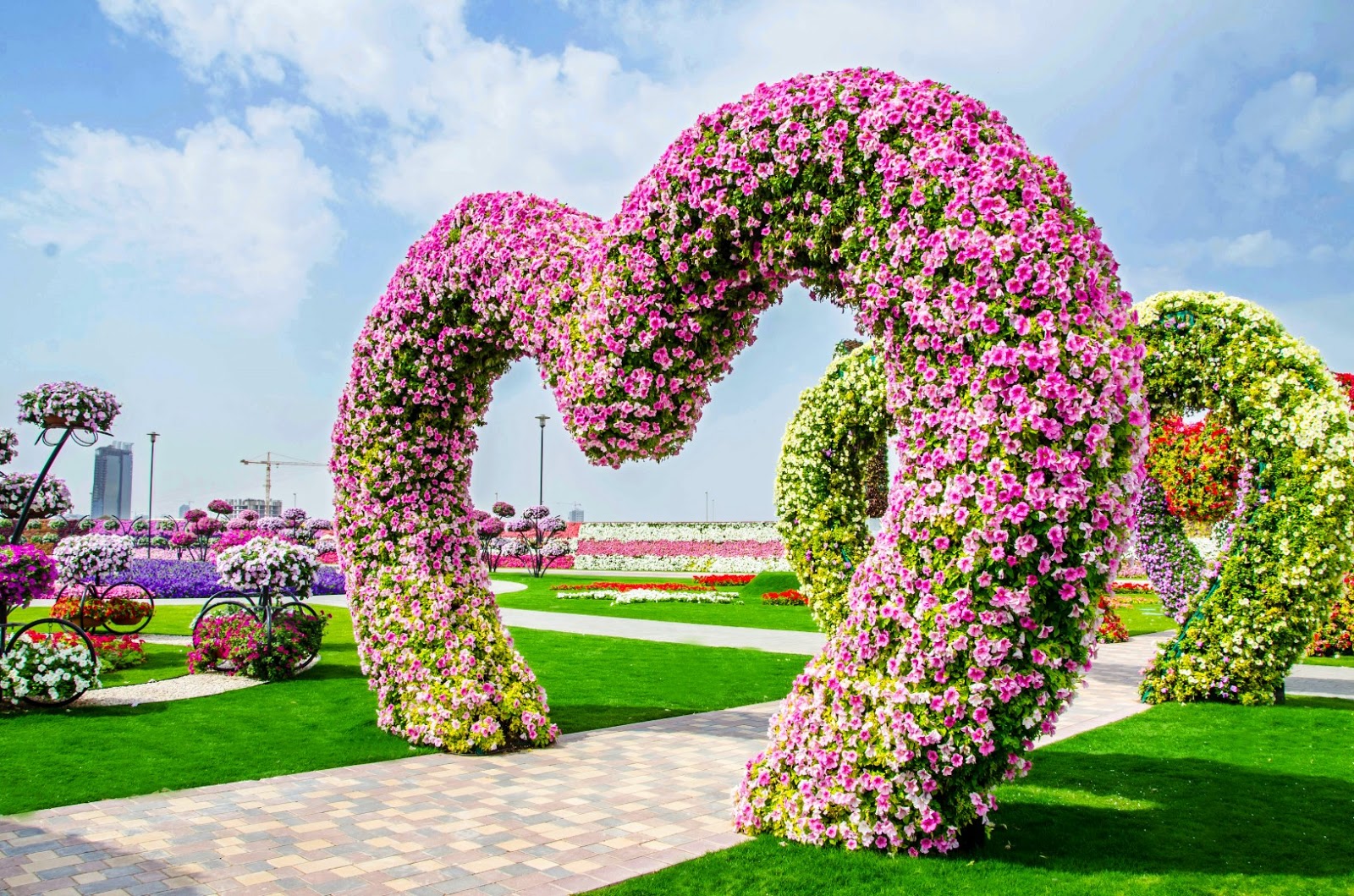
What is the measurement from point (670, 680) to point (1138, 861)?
20.8ft

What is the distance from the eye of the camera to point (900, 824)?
14.6 feet

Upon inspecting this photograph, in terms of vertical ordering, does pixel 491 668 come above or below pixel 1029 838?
above

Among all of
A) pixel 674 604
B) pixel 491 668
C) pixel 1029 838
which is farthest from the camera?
pixel 674 604

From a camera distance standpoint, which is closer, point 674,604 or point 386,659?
point 386,659

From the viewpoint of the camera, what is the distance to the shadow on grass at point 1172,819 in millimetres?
4723

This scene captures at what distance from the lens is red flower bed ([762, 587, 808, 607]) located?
71.2ft

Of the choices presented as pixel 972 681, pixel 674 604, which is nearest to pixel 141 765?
pixel 972 681

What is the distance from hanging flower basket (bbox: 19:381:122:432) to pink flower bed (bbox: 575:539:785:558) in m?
24.6

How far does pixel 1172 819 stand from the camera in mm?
5527

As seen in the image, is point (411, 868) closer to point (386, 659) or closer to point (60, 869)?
point (60, 869)

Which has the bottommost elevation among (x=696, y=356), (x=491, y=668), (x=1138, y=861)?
(x=1138, y=861)

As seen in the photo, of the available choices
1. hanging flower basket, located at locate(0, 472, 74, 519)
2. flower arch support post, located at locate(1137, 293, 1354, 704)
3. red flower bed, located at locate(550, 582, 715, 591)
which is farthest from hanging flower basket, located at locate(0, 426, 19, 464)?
flower arch support post, located at locate(1137, 293, 1354, 704)

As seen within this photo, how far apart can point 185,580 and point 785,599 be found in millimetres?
14378

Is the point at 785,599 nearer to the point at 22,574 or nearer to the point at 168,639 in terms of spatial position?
the point at 168,639
